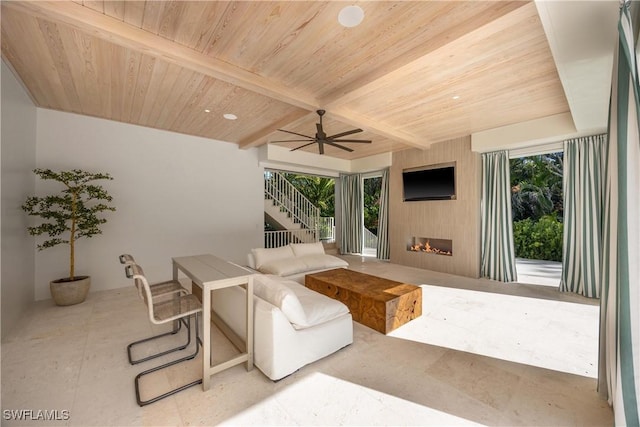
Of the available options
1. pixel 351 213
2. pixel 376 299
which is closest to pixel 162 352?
pixel 376 299

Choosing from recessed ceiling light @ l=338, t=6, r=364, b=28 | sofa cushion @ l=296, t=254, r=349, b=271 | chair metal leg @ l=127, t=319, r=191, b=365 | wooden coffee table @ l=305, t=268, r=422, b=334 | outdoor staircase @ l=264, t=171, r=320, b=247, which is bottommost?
chair metal leg @ l=127, t=319, r=191, b=365

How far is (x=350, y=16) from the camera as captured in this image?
6.29 ft

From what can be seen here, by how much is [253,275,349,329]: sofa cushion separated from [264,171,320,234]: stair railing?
5.22 m

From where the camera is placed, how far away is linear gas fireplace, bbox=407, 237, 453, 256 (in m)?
5.29

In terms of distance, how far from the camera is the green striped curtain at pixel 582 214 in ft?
12.1

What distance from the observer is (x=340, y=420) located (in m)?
1.51

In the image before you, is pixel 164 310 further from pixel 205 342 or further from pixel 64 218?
pixel 64 218

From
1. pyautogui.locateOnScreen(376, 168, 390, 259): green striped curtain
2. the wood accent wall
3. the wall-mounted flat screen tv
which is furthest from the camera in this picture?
pyautogui.locateOnScreen(376, 168, 390, 259): green striped curtain

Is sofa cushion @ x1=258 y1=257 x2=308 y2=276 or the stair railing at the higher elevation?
the stair railing

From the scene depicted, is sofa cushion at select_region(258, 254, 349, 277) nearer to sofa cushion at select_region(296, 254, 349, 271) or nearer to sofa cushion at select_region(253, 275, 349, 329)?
sofa cushion at select_region(296, 254, 349, 271)

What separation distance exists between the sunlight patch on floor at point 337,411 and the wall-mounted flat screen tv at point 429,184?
14.4 ft

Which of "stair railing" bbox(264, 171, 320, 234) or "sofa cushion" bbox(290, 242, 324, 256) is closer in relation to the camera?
"sofa cushion" bbox(290, 242, 324, 256)

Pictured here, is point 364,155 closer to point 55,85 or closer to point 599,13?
point 599,13

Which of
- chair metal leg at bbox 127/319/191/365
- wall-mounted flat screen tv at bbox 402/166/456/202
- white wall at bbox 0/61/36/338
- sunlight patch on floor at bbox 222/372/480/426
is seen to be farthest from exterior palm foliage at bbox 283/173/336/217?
sunlight patch on floor at bbox 222/372/480/426
